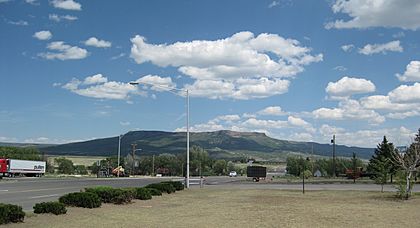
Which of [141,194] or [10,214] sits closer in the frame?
[10,214]

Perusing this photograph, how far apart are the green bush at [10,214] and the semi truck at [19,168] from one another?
6361 centimetres

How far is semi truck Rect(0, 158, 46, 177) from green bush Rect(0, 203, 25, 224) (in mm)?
63609

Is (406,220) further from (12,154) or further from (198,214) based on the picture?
(12,154)

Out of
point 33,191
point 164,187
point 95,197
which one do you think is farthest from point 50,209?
point 33,191

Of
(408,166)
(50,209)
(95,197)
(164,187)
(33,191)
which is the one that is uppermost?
(408,166)

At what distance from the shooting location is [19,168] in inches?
3115

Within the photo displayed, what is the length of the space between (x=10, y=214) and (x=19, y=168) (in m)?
69.8

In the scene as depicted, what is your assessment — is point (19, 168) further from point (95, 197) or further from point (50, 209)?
point (50, 209)

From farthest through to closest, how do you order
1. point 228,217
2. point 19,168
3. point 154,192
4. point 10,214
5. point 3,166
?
point 19,168 < point 3,166 < point 154,192 < point 228,217 < point 10,214

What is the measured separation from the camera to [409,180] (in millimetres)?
29016

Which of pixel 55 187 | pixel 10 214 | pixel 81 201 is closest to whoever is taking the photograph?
pixel 10 214

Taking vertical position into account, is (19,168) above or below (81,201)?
below

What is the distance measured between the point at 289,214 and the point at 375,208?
5.43 m

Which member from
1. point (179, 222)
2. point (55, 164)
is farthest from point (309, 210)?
point (55, 164)
